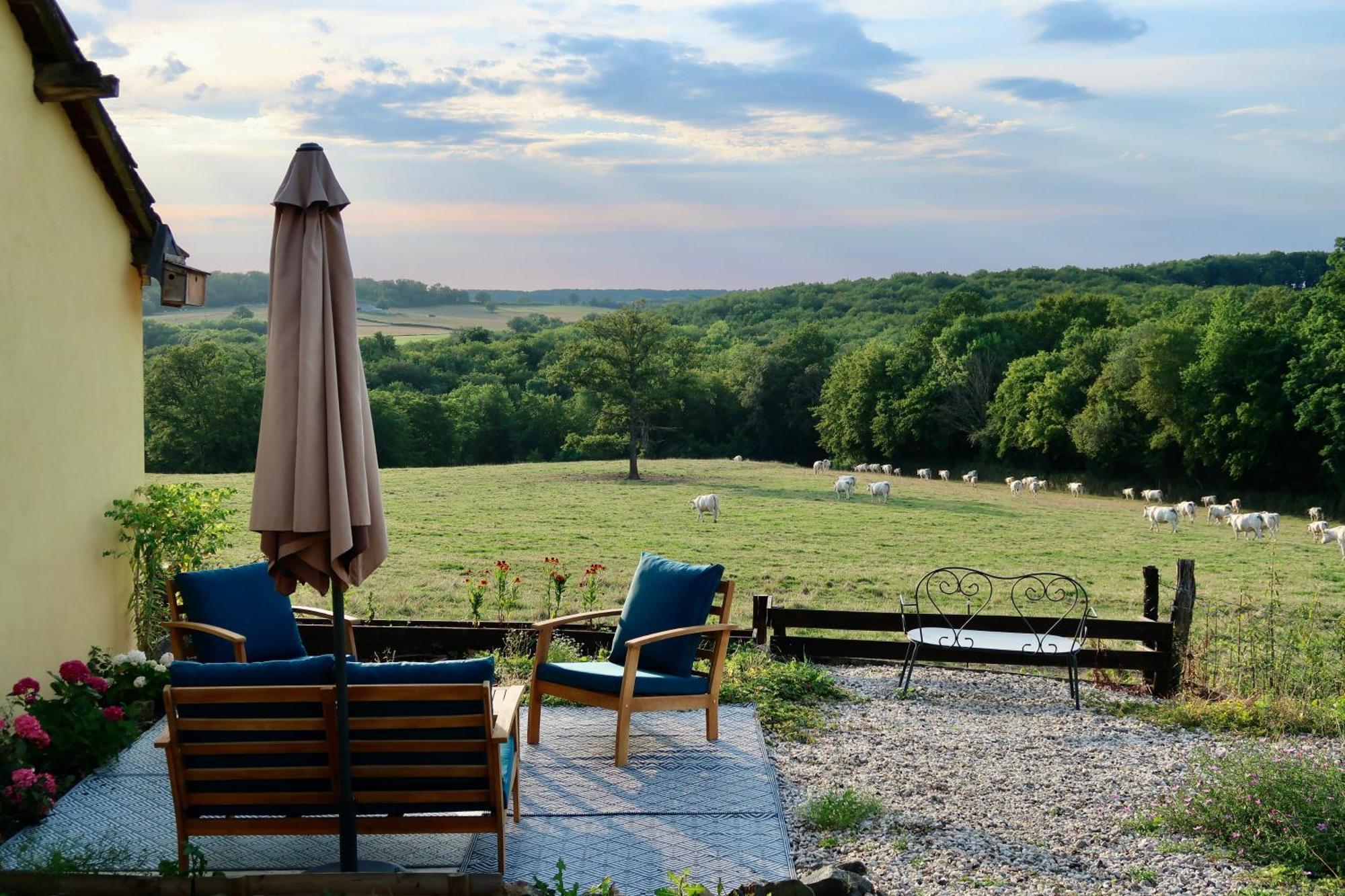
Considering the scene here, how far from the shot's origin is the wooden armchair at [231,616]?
5.55 metres

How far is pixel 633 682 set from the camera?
17.8ft

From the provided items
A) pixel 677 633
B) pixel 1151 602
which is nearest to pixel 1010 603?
pixel 1151 602

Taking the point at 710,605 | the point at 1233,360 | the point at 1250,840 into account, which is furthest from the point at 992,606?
the point at 1233,360

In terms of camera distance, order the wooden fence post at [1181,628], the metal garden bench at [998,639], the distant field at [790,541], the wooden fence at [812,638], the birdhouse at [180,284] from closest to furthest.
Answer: the birdhouse at [180,284] → the metal garden bench at [998,639] → the wooden fence post at [1181,628] → the wooden fence at [812,638] → the distant field at [790,541]

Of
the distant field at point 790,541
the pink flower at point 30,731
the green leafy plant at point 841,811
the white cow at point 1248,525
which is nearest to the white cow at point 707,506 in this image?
the distant field at point 790,541

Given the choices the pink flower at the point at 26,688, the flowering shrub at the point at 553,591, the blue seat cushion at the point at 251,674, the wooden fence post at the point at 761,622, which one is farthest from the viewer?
the flowering shrub at the point at 553,591

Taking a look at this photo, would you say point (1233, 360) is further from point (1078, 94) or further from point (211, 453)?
point (211, 453)

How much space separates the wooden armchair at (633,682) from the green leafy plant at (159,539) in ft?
7.64

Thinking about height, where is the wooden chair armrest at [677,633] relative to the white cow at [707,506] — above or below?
above

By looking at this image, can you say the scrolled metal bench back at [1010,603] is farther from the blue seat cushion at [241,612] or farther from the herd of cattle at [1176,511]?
the herd of cattle at [1176,511]

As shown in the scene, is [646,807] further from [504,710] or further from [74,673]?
[74,673]

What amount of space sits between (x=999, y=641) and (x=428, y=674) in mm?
4577

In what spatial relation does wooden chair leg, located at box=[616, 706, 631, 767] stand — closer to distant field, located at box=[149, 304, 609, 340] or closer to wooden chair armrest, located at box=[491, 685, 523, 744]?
wooden chair armrest, located at box=[491, 685, 523, 744]

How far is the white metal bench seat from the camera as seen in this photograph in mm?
7023
